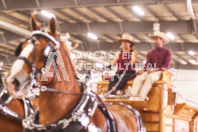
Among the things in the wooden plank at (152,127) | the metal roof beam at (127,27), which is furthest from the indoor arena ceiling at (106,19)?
the wooden plank at (152,127)

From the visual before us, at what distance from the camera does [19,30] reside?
11.0 m

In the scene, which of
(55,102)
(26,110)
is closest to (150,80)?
(26,110)

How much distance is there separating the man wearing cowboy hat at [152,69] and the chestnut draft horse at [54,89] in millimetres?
1787

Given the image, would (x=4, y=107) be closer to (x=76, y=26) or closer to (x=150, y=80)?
(x=150, y=80)

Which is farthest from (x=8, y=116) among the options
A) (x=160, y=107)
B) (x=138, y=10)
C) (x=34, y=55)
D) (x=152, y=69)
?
(x=138, y=10)

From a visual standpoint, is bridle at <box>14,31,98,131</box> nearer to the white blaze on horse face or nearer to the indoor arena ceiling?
the white blaze on horse face

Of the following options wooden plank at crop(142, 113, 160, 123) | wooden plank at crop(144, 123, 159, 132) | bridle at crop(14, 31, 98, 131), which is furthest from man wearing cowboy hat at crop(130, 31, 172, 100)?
bridle at crop(14, 31, 98, 131)

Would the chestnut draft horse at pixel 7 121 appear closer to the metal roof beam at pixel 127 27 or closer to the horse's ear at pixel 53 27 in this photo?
the horse's ear at pixel 53 27

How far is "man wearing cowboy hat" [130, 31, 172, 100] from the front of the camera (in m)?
4.76

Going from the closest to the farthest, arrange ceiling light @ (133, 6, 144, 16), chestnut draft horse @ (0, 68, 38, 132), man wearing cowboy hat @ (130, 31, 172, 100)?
1. chestnut draft horse @ (0, 68, 38, 132)
2. man wearing cowboy hat @ (130, 31, 172, 100)
3. ceiling light @ (133, 6, 144, 16)

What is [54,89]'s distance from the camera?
9.15 ft

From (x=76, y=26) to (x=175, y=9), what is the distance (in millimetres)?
3734

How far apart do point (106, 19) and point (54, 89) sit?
8223 mm

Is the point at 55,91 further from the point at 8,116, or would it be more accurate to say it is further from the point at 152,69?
the point at 152,69
